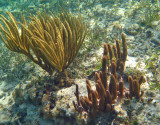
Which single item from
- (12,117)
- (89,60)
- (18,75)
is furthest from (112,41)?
(12,117)

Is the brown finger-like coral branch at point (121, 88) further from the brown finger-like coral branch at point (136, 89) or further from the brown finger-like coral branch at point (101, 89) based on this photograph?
the brown finger-like coral branch at point (101, 89)

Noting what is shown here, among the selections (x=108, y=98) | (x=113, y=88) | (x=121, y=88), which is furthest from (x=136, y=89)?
(x=108, y=98)

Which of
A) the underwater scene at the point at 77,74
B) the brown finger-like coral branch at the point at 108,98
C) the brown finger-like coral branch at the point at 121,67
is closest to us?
the brown finger-like coral branch at the point at 108,98

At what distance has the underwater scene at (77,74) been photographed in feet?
7.88

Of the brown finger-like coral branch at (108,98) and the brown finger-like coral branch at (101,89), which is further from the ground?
the brown finger-like coral branch at (101,89)

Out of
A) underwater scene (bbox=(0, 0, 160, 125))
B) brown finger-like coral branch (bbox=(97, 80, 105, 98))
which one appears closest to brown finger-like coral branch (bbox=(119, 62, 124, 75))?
underwater scene (bbox=(0, 0, 160, 125))

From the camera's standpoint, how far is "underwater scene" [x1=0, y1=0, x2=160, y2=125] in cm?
240

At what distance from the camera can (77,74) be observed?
3391mm

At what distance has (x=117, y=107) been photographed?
A: 2.40m

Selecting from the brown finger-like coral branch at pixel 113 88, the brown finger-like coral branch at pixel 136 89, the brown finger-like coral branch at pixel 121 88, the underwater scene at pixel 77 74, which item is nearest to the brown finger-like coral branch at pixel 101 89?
the underwater scene at pixel 77 74

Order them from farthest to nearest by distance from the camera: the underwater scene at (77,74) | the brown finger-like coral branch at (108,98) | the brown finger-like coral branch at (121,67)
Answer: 1. the brown finger-like coral branch at (121,67)
2. the underwater scene at (77,74)
3. the brown finger-like coral branch at (108,98)

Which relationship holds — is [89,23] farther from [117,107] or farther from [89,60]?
[117,107]

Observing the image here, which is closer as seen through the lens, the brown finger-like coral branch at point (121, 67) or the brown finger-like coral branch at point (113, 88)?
the brown finger-like coral branch at point (113, 88)

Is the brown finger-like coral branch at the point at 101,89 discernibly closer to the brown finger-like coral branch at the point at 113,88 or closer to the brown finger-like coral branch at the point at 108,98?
the brown finger-like coral branch at the point at 108,98
